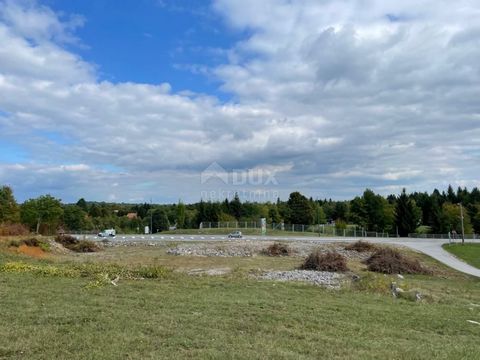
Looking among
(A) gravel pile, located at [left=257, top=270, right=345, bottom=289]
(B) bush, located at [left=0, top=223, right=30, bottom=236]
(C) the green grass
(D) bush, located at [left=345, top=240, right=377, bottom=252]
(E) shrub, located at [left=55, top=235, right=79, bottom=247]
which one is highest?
(B) bush, located at [left=0, top=223, right=30, bottom=236]

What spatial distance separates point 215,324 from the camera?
26.6ft

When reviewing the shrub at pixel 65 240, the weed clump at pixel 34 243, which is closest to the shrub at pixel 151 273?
the weed clump at pixel 34 243

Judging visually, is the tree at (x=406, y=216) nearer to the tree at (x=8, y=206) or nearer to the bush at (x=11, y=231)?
the tree at (x=8, y=206)

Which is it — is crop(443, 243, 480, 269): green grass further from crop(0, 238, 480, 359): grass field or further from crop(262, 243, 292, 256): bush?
crop(0, 238, 480, 359): grass field

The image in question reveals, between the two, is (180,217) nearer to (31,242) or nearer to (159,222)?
(159,222)

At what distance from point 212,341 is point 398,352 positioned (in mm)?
2786

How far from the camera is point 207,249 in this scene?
40.9 meters

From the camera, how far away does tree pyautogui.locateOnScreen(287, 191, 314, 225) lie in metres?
113

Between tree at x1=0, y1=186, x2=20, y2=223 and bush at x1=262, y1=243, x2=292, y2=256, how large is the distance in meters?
45.4

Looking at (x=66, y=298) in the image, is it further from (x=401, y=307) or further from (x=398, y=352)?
(x=401, y=307)

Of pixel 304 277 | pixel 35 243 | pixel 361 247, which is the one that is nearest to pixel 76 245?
pixel 35 243

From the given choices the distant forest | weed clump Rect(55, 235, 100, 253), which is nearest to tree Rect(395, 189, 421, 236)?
the distant forest

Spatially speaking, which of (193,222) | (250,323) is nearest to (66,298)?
(250,323)

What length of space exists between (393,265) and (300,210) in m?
84.4
